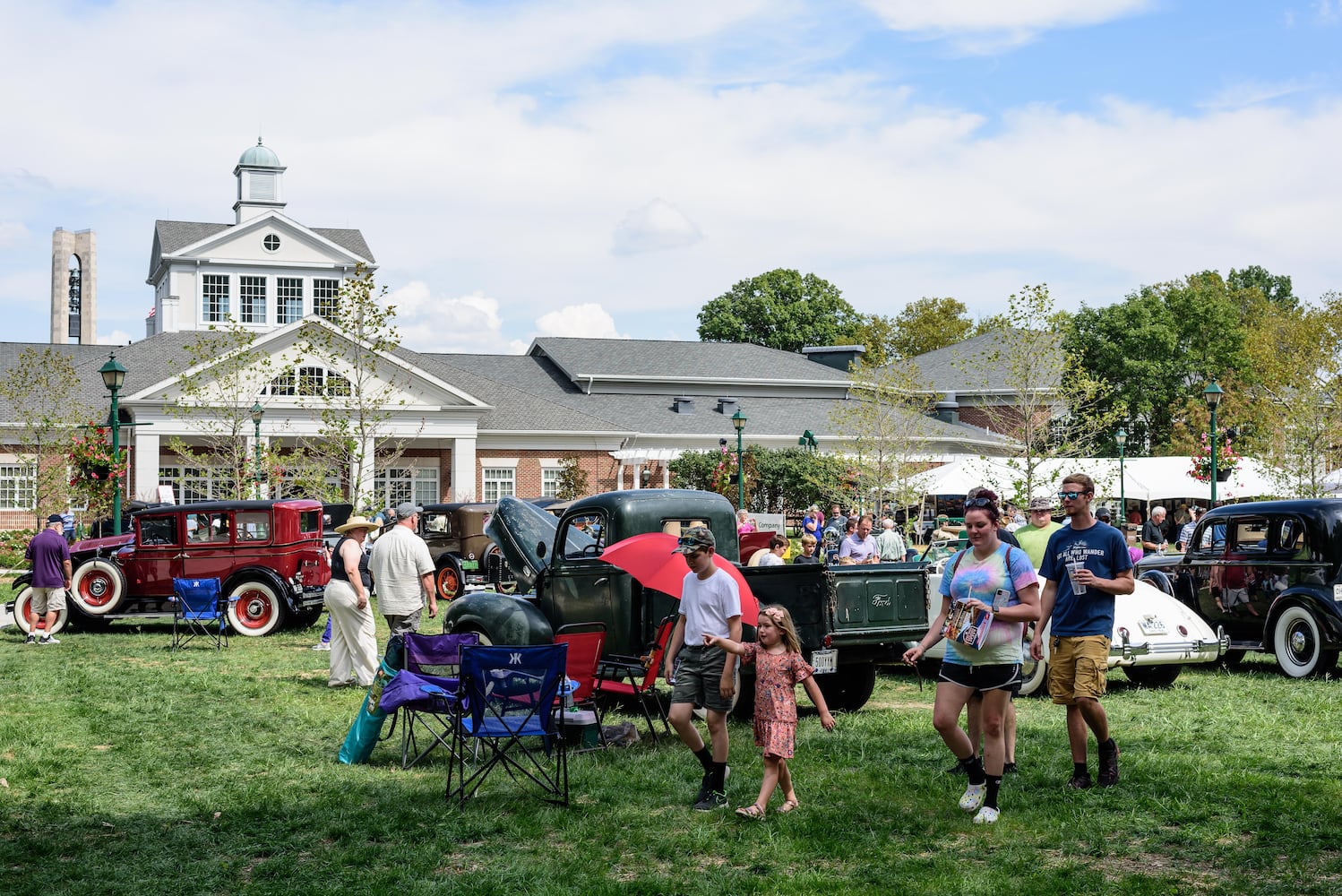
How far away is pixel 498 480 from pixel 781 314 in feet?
114

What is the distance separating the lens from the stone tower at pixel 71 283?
64.7 metres

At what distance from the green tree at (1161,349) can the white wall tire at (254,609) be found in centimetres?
5170

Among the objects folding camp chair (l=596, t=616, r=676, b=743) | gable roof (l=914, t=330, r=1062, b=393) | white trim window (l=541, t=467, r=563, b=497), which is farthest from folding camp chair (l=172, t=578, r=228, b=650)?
gable roof (l=914, t=330, r=1062, b=393)

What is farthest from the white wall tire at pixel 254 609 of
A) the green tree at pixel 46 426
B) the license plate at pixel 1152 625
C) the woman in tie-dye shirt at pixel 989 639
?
the green tree at pixel 46 426

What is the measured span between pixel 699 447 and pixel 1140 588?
126 ft

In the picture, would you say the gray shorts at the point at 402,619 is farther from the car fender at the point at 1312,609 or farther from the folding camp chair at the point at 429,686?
the car fender at the point at 1312,609

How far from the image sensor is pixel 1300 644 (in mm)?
13172

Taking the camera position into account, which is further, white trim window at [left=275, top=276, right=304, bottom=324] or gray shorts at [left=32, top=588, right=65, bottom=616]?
white trim window at [left=275, top=276, right=304, bottom=324]

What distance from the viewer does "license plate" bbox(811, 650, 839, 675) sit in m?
10.2

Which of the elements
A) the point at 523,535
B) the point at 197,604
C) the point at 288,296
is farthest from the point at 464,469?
the point at 523,535

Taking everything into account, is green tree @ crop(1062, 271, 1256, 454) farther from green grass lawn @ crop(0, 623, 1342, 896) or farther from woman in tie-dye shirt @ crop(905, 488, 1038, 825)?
woman in tie-dye shirt @ crop(905, 488, 1038, 825)

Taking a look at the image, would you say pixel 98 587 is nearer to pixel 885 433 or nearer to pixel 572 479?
pixel 885 433

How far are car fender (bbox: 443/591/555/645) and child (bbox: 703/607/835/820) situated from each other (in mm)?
3763

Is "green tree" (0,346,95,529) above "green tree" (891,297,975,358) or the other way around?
the other way around
